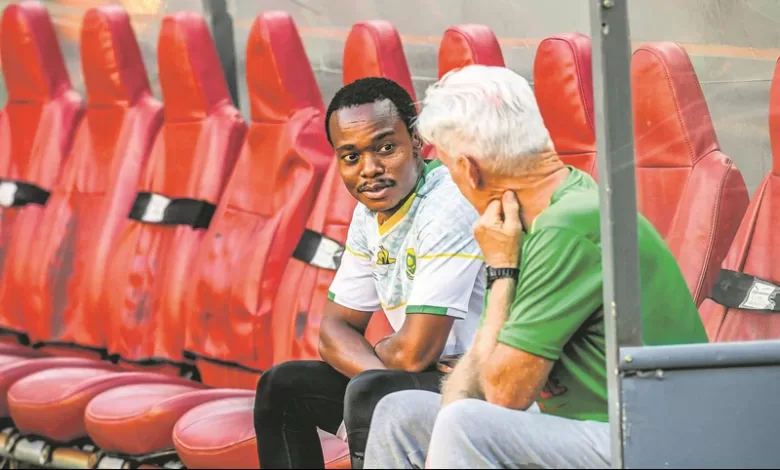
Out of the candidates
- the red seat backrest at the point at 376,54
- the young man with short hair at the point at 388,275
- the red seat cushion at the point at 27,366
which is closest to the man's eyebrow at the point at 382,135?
the young man with short hair at the point at 388,275

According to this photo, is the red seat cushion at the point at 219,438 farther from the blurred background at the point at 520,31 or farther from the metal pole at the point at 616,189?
the blurred background at the point at 520,31

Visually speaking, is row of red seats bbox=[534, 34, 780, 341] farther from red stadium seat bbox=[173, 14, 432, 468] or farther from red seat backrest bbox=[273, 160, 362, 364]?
red seat backrest bbox=[273, 160, 362, 364]

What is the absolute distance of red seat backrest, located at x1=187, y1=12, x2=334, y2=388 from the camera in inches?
136

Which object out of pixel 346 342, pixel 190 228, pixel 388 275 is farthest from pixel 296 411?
pixel 190 228

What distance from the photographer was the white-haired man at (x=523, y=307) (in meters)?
1.97

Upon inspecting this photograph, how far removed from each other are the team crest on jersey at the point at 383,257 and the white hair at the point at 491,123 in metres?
0.44

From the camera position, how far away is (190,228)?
148 inches

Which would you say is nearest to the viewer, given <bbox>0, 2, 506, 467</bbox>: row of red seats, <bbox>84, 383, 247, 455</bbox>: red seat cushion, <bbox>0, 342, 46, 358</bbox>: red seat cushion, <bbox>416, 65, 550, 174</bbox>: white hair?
<bbox>416, 65, 550, 174</bbox>: white hair

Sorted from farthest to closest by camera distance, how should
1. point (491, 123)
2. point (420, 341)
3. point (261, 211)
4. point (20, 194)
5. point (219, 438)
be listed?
1. point (20, 194)
2. point (261, 211)
3. point (219, 438)
4. point (420, 341)
5. point (491, 123)

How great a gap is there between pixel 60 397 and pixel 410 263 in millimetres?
1274

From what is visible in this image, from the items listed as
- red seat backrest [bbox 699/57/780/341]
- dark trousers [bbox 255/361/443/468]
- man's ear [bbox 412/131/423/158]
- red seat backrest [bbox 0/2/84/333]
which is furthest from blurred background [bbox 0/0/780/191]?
dark trousers [bbox 255/361/443/468]

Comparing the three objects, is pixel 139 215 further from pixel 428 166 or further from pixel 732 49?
pixel 732 49

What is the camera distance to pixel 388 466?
213 cm

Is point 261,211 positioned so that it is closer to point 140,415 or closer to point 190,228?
point 190,228
